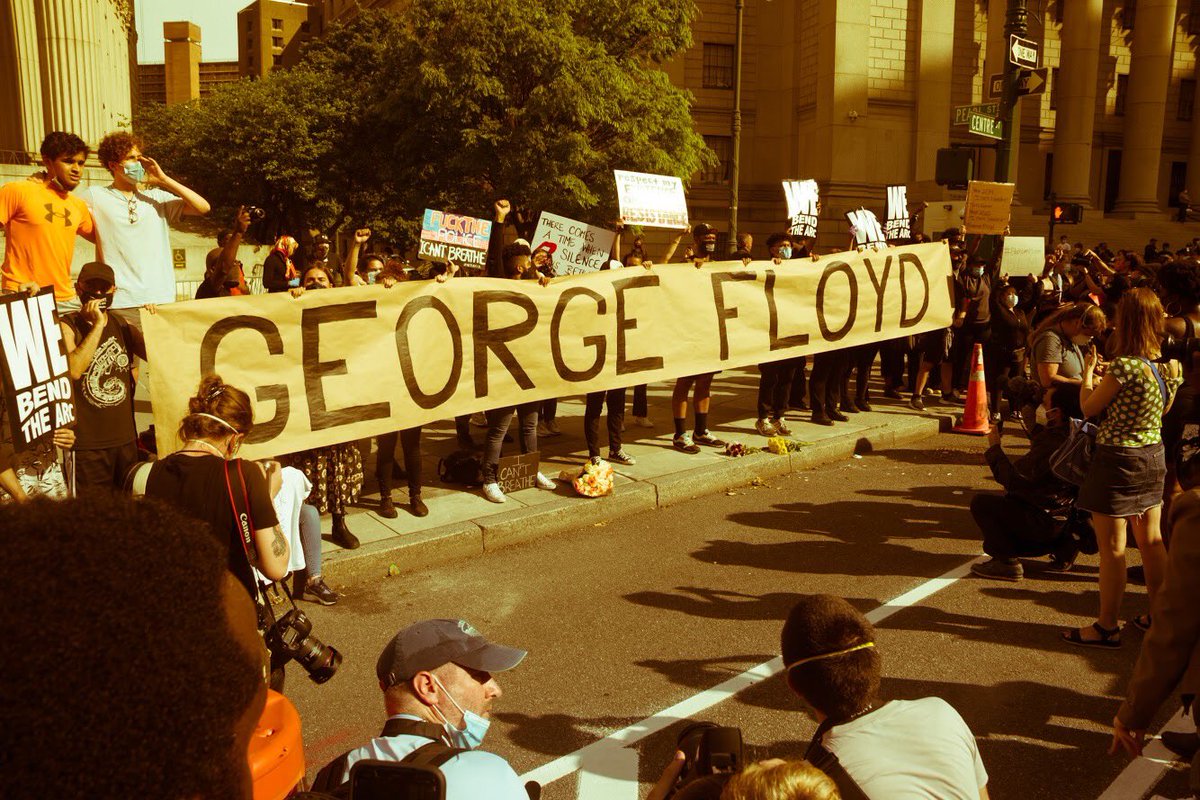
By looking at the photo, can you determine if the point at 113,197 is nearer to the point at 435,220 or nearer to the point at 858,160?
the point at 435,220

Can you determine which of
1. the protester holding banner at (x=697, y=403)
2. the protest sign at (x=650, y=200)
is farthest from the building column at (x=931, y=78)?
the protester holding banner at (x=697, y=403)

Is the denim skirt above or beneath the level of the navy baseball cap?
beneath

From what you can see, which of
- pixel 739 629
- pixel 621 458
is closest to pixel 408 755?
pixel 739 629

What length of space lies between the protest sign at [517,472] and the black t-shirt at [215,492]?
4.29 metres

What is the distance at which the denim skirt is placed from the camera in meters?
5.01

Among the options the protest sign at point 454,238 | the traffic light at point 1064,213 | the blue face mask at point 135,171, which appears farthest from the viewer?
the traffic light at point 1064,213

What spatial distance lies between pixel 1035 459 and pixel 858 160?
3003cm

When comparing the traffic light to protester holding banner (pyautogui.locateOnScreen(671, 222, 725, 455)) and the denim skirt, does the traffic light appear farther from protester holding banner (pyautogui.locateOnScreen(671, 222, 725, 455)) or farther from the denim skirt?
the denim skirt

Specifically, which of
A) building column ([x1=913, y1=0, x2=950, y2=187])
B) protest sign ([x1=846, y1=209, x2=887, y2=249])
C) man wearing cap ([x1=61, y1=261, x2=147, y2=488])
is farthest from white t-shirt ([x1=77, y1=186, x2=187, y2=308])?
building column ([x1=913, y1=0, x2=950, y2=187])

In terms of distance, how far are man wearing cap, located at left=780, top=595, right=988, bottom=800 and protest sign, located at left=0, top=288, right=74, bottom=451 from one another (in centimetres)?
395

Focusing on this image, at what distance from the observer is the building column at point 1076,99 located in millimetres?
40625

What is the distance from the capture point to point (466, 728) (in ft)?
8.13

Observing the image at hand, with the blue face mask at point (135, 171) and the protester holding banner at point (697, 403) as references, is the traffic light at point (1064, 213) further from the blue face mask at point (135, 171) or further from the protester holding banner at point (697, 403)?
the blue face mask at point (135, 171)

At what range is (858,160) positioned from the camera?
34188 millimetres
